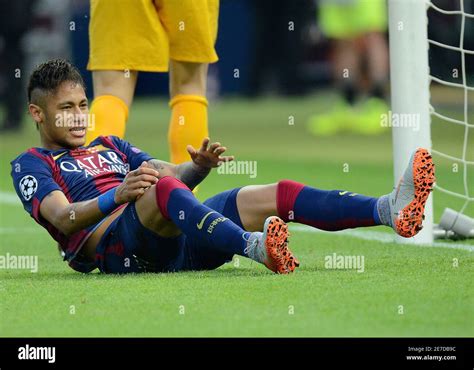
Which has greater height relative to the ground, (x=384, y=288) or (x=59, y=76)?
(x=59, y=76)

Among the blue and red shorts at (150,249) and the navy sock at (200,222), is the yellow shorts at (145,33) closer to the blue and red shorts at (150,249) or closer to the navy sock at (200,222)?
the blue and red shorts at (150,249)

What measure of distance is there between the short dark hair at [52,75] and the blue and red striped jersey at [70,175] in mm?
289

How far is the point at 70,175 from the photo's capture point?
538 centimetres

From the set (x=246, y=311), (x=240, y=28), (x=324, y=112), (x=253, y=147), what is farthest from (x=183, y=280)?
(x=240, y=28)

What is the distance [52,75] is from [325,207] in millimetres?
1337

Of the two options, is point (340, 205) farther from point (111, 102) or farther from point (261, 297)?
point (111, 102)

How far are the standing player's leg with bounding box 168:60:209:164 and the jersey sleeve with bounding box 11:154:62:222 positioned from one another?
4.92 ft

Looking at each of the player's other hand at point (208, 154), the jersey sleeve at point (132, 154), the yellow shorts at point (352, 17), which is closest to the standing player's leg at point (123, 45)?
the jersey sleeve at point (132, 154)

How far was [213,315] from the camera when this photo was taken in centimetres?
428

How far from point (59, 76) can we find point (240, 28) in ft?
51.2

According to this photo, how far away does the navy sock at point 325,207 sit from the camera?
16.8 feet

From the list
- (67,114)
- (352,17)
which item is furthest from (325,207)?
(352,17)
